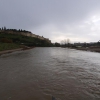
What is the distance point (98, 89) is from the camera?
7.06m

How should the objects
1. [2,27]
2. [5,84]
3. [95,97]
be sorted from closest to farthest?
[95,97] < [5,84] < [2,27]

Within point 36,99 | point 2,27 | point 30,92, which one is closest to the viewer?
point 36,99

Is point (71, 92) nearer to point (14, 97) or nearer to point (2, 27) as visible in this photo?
point (14, 97)

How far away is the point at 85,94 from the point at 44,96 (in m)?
2.28

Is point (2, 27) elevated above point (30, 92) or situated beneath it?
elevated above

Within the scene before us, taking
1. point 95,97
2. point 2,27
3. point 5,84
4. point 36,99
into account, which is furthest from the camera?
point 2,27

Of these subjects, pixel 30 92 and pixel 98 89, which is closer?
pixel 30 92

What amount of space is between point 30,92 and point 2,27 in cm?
18222

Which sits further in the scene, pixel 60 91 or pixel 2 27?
pixel 2 27

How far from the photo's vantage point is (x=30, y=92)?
6391mm

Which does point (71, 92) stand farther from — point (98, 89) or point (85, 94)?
point (98, 89)

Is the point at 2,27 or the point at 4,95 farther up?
the point at 2,27

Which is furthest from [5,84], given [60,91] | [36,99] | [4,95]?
[60,91]

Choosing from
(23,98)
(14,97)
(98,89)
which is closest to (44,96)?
(23,98)
